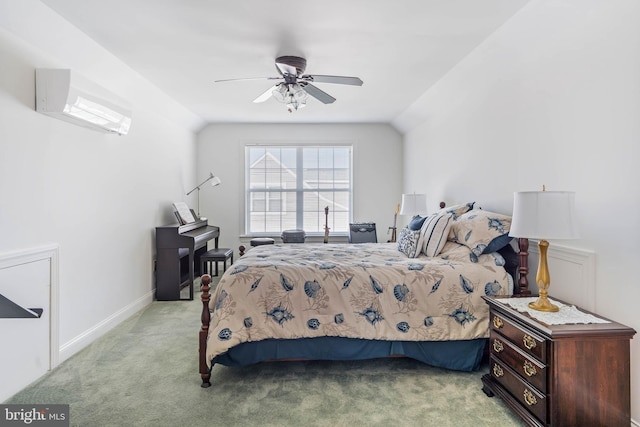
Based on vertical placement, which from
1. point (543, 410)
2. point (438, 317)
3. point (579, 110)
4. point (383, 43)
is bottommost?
point (543, 410)

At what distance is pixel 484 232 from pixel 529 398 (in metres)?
1.13

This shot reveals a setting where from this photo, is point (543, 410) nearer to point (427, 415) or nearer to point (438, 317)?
point (427, 415)

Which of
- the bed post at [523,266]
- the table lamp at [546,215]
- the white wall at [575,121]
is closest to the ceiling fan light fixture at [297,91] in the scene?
the white wall at [575,121]

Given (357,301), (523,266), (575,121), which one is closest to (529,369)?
(523,266)

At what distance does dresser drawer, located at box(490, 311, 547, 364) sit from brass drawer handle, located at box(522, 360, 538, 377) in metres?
0.06

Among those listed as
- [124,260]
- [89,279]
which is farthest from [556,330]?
[124,260]

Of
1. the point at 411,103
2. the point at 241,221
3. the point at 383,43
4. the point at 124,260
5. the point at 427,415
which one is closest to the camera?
the point at 427,415

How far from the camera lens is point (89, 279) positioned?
2844mm

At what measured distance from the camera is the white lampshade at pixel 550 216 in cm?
167

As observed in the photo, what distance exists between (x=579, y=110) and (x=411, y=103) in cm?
264

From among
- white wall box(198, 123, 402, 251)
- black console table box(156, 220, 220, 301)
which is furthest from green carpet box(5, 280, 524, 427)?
white wall box(198, 123, 402, 251)

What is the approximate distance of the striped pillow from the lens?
2.73m

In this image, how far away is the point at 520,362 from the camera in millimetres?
1778

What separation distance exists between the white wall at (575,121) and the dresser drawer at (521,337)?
46cm
